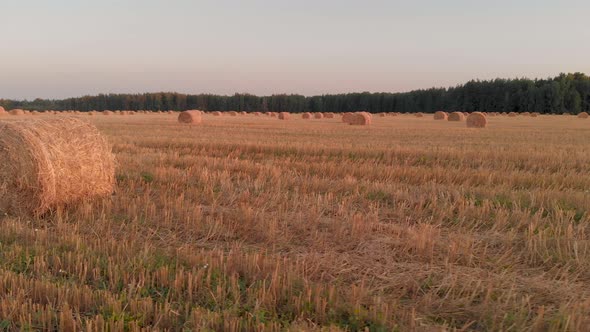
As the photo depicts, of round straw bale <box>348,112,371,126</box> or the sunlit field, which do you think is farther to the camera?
round straw bale <box>348,112,371,126</box>

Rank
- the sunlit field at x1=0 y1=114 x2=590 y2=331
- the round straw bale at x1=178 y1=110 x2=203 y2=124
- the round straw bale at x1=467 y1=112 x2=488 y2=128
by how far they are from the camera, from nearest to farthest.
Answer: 1. the sunlit field at x1=0 y1=114 x2=590 y2=331
2. the round straw bale at x1=467 y1=112 x2=488 y2=128
3. the round straw bale at x1=178 y1=110 x2=203 y2=124

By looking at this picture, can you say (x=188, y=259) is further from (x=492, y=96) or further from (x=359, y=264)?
(x=492, y=96)

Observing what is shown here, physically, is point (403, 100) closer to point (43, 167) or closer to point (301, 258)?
point (43, 167)

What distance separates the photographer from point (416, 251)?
434 cm

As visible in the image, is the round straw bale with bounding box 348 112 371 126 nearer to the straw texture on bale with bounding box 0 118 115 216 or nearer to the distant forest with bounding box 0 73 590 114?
the straw texture on bale with bounding box 0 118 115 216

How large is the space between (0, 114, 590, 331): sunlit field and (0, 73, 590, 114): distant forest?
277ft

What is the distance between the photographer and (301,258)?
4172 mm

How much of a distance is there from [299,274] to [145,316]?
1305 millimetres

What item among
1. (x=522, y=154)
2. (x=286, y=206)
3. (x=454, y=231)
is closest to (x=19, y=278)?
(x=286, y=206)

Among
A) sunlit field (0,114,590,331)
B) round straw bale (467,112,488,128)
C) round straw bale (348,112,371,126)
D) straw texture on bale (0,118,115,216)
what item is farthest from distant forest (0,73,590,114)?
straw texture on bale (0,118,115,216)

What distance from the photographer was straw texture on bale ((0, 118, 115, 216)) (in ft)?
18.4

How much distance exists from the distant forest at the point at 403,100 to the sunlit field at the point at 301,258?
84506 mm

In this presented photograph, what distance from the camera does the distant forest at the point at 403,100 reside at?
7938 centimetres

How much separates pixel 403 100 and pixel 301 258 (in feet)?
339
